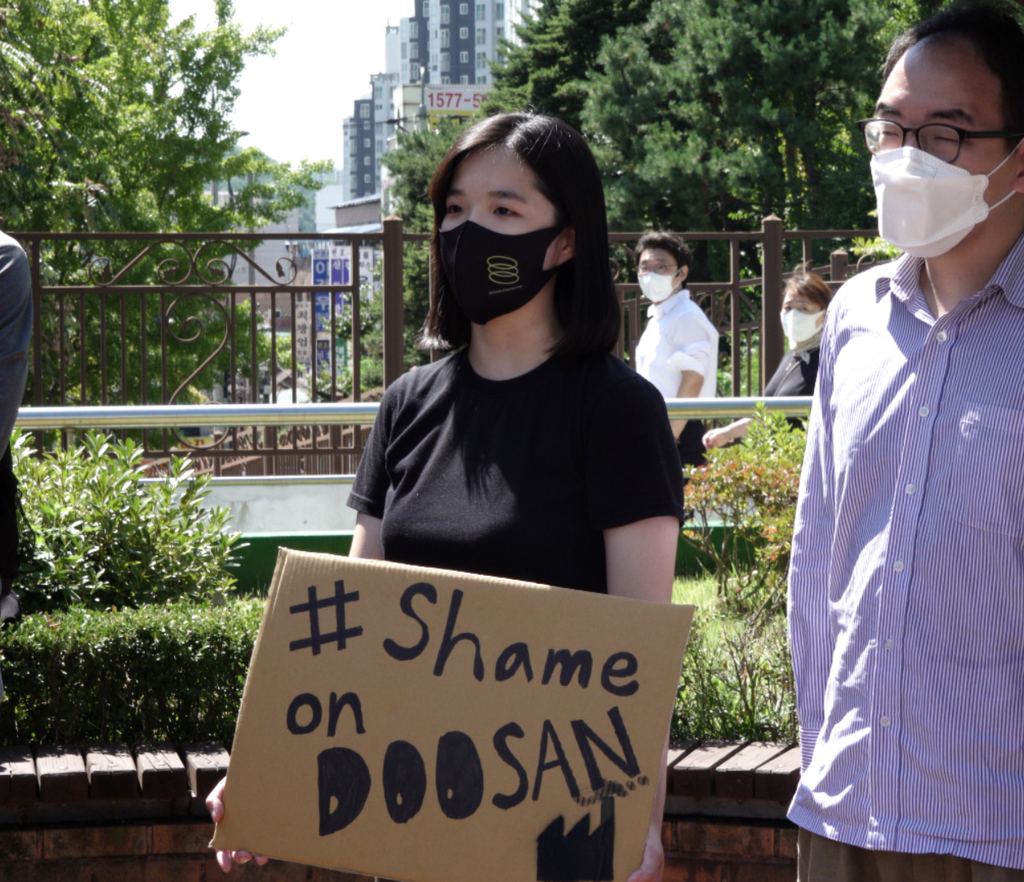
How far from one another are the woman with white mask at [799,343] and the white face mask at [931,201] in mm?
4266

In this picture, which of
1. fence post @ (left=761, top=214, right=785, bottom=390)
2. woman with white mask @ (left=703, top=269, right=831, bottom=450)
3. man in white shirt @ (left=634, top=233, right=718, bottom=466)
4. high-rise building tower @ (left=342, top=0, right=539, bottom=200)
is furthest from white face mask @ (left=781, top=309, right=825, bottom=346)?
high-rise building tower @ (left=342, top=0, right=539, bottom=200)

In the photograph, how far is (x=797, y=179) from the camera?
2869 cm

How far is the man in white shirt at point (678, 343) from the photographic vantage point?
21.7 feet

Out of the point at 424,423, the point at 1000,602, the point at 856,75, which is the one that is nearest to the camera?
the point at 1000,602

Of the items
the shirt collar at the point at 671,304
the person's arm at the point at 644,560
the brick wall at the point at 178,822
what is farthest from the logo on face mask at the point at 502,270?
the shirt collar at the point at 671,304

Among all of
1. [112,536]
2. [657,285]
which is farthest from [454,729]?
[657,285]

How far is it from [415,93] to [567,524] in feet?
382

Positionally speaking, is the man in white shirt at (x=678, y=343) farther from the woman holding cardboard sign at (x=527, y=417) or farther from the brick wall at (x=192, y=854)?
the woman holding cardboard sign at (x=527, y=417)

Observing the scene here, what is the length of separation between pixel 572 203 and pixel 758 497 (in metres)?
2.96

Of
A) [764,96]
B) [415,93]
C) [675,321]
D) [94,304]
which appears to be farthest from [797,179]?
[415,93]

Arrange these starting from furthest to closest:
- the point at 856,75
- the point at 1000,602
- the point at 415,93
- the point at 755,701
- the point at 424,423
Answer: the point at 415,93 → the point at 856,75 → the point at 755,701 → the point at 424,423 → the point at 1000,602

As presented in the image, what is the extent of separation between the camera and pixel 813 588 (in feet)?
6.29

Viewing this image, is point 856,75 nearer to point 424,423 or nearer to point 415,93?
point 424,423

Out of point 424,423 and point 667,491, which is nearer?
point 667,491
